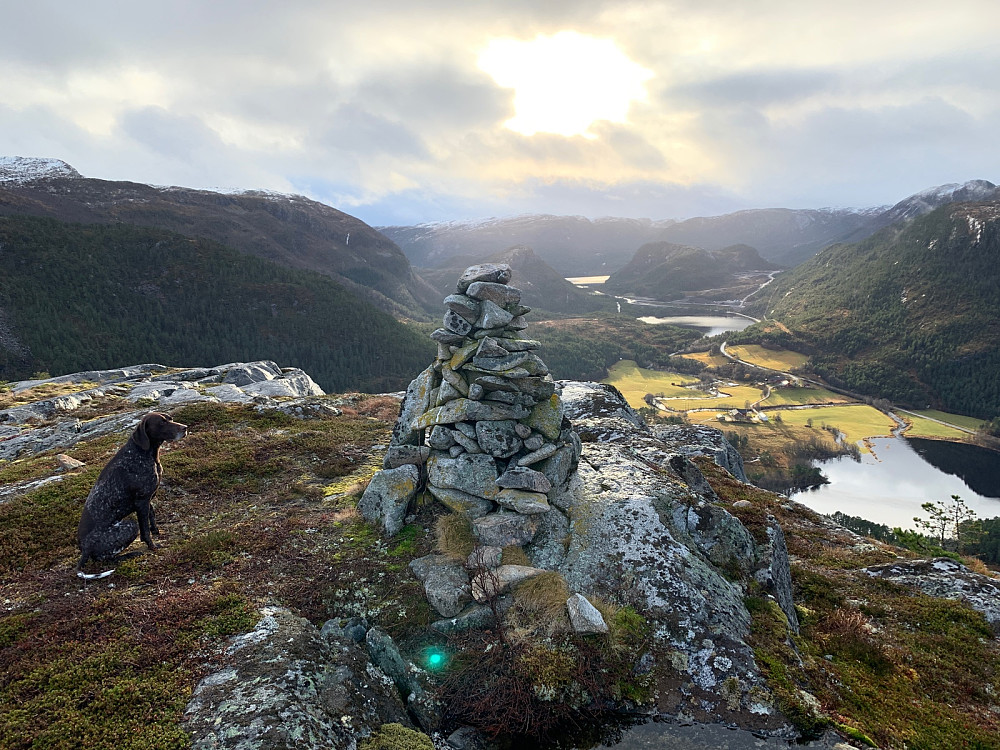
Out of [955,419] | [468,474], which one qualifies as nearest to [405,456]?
[468,474]

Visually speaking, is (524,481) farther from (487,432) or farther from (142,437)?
(142,437)

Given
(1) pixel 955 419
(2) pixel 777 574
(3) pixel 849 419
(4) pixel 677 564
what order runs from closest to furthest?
1. (4) pixel 677 564
2. (2) pixel 777 574
3. (3) pixel 849 419
4. (1) pixel 955 419

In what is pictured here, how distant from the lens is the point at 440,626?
400 inches

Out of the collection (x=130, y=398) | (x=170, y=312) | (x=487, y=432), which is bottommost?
(x=130, y=398)

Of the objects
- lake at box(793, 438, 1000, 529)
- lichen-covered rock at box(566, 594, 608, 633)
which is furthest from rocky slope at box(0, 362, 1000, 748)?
lake at box(793, 438, 1000, 529)

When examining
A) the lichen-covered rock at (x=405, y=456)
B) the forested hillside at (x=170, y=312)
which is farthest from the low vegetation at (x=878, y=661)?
the forested hillside at (x=170, y=312)

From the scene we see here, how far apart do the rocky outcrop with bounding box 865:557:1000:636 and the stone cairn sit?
1264cm

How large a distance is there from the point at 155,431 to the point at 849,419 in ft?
585

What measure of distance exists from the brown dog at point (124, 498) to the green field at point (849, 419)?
15468cm

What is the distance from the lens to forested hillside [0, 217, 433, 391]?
327ft

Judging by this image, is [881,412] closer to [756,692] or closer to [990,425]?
[990,425]

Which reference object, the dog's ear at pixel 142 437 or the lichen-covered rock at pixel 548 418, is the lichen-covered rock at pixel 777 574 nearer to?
the lichen-covered rock at pixel 548 418

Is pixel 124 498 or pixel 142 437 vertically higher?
pixel 142 437

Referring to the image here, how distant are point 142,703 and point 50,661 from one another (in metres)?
2.27
